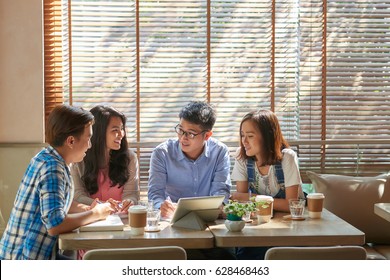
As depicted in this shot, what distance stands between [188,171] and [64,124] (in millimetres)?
1037

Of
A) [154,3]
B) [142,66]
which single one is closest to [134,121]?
[142,66]

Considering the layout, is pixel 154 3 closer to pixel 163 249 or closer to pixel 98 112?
pixel 98 112

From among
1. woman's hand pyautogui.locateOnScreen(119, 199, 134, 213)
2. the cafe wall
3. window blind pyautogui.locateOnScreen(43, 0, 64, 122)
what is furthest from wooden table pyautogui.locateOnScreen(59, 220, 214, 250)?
window blind pyautogui.locateOnScreen(43, 0, 64, 122)

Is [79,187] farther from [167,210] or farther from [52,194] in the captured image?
[52,194]

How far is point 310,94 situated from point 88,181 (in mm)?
2119

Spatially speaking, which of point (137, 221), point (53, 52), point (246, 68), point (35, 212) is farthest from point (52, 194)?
point (246, 68)

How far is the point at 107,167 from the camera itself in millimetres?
4016

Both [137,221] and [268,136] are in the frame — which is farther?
[268,136]

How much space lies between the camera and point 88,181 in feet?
12.9

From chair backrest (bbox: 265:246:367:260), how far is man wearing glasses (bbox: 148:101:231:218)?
4.47ft

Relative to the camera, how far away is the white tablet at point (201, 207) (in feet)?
10.8

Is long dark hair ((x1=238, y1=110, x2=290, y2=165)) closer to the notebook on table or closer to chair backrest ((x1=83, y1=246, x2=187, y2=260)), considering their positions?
the notebook on table

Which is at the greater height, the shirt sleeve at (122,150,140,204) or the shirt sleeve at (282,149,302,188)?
the shirt sleeve at (282,149,302,188)

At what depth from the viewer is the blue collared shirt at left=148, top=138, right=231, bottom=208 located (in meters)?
4.08
